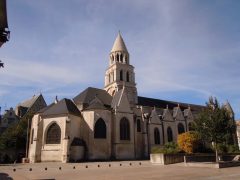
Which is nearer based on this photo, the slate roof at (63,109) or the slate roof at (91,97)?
the slate roof at (63,109)

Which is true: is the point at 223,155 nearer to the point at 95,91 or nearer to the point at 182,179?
the point at 182,179

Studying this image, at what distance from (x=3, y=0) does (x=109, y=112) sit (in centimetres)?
2973

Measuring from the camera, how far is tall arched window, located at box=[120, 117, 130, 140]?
4185 cm

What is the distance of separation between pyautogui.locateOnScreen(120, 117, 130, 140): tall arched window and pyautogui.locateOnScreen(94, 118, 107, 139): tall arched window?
11.7 feet

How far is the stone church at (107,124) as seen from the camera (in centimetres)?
3641

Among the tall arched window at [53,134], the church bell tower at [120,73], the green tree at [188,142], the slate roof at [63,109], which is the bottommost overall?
the green tree at [188,142]

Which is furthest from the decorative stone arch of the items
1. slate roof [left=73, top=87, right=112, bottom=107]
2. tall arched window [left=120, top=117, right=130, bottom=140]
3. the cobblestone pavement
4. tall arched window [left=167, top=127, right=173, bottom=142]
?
tall arched window [left=167, top=127, right=173, bottom=142]

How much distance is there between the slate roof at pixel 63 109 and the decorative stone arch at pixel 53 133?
180 cm

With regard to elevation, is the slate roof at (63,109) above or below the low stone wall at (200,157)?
above

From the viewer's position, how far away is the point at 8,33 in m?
13.2

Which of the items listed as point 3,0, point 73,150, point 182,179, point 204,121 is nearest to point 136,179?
point 182,179

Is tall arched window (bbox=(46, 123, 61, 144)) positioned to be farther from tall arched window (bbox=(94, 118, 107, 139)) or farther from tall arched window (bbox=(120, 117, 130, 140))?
tall arched window (bbox=(120, 117, 130, 140))

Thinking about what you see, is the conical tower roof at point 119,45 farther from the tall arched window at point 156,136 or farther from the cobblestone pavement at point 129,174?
the cobblestone pavement at point 129,174

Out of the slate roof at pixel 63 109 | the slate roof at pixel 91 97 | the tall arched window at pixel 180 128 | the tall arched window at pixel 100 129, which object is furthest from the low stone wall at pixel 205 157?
the tall arched window at pixel 180 128
